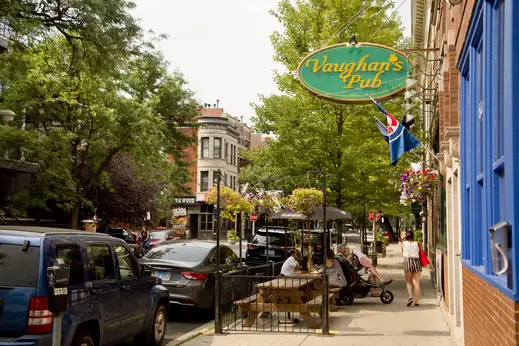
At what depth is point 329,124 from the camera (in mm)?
21469

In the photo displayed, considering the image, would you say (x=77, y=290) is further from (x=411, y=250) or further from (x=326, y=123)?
(x=326, y=123)

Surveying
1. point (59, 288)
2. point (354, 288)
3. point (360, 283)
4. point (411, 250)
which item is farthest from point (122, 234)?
point (59, 288)

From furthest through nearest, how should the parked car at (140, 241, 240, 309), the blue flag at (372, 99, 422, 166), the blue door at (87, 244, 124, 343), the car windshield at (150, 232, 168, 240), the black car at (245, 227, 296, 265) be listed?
the car windshield at (150, 232, 168, 240) → the black car at (245, 227, 296, 265) → the blue flag at (372, 99, 422, 166) → the parked car at (140, 241, 240, 309) → the blue door at (87, 244, 124, 343)

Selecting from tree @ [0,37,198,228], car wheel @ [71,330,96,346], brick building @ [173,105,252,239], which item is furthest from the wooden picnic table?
brick building @ [173,105,252,239]

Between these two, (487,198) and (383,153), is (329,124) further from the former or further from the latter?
(487,198)

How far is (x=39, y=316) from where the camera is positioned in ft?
20.6

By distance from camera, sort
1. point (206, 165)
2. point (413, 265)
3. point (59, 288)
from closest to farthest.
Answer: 1. point (59, 288)
2. point (413, 265)
3. point (206, 165)

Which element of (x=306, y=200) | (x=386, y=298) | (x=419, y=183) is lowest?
(x=386, y=298)

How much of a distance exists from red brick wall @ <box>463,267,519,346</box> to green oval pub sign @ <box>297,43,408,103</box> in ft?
16.3

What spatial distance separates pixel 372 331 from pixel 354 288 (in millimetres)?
4461

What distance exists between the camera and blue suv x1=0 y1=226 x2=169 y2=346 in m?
6.27

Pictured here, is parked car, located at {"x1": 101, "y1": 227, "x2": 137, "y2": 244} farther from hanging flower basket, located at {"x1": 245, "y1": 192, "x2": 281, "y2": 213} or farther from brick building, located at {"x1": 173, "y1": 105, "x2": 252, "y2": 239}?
brick building, located at {"x1": 173, "y1": 105, "x2": 252, "y2": 239}

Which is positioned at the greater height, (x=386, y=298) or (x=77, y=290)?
(x=77, y=290)

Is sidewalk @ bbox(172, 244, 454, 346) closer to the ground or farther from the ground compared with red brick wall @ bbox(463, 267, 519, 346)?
closer to the ground
